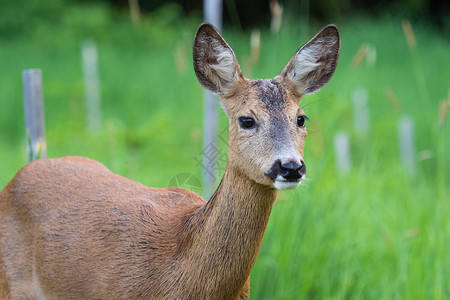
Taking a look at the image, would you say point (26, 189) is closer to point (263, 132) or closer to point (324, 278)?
point (263, 132)

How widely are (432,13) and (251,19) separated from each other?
4579 mm

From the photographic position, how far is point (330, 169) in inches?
175

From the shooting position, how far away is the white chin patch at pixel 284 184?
Answer: 2.13m

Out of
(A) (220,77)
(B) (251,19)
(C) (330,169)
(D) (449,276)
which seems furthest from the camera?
(B) (251,19)

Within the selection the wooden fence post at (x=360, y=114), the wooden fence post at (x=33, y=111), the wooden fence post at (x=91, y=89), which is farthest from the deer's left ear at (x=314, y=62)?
the wooden fence post at (x=91, y=89)

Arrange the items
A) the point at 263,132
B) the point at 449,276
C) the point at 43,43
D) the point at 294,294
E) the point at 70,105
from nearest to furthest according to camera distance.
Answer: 1. the point at 263,132
2. the point at 294,294
3. the point at 449,276
4. the point at 70,105
5. the point at 43,43

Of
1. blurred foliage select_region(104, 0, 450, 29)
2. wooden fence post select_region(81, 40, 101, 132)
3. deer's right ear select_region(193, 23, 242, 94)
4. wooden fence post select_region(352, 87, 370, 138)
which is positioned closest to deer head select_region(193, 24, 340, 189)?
deer's right ear select_region(193, 23, 242, 94)

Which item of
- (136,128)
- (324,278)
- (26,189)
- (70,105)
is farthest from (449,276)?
(70,105)

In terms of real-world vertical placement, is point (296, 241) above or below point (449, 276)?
above

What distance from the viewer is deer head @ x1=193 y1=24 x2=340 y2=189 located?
2254 millimetres

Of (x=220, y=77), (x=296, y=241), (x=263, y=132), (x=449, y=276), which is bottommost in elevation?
(x=449, y=276)

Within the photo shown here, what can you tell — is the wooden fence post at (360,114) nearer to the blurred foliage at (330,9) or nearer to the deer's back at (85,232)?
the deer's back at (85,232)

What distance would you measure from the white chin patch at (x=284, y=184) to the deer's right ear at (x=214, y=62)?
1.76ft

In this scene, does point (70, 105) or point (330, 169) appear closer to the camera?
point (330, 169)
